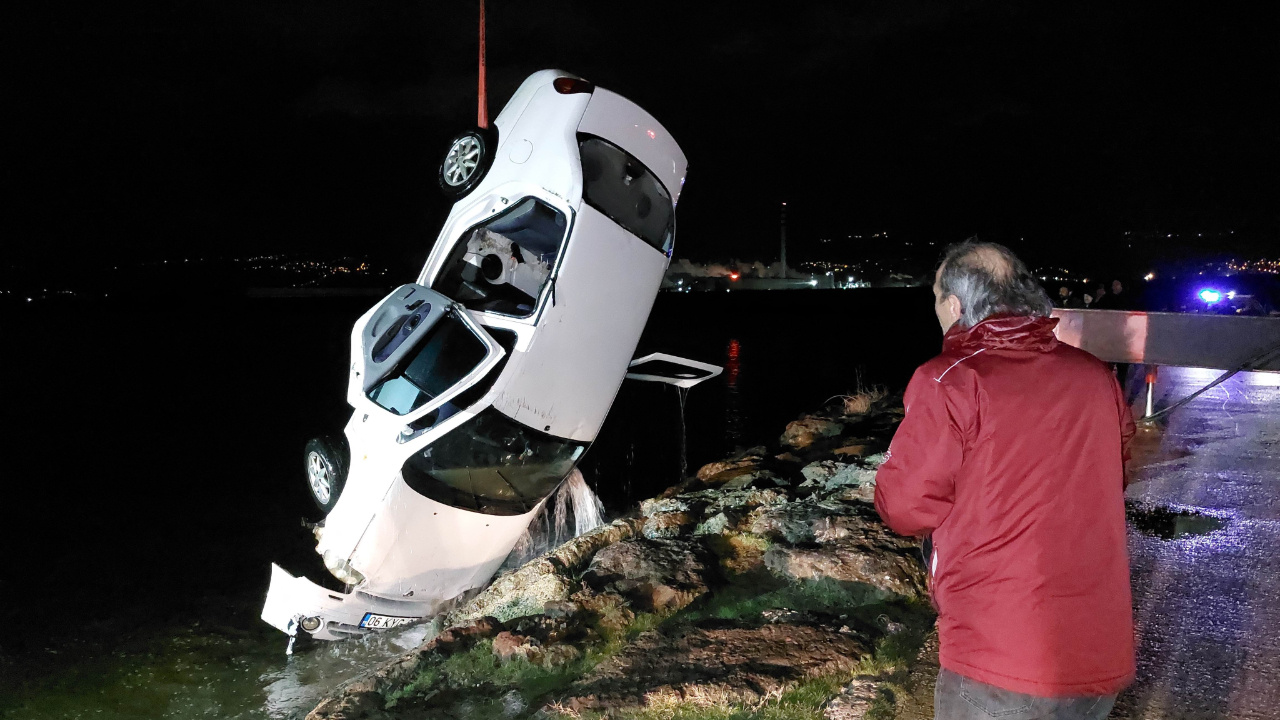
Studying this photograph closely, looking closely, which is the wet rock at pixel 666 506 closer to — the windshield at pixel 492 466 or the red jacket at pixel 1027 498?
the windshield at pixel 492 466

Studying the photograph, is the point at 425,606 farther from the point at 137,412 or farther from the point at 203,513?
the point at 137,412

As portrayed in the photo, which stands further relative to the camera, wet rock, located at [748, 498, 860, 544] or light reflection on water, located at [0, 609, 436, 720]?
light reflection on water, located at [0, 609, 436, 720]

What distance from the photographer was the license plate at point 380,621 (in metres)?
7.02

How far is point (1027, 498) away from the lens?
6.69 ft

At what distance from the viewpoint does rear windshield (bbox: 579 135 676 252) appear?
7332 mm

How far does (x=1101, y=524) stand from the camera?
6.80ft

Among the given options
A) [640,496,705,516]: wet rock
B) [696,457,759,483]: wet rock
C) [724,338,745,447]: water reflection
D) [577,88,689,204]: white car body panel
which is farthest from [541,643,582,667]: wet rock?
[724,338,745,447]: water reflection

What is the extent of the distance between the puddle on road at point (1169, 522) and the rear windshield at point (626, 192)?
4.34 m

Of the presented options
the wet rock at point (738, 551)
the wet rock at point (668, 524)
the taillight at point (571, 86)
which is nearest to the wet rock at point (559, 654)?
the wet rock at point (738, 551)

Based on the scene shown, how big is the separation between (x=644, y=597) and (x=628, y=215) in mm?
3354

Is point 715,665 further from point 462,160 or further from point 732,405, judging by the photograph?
point 732,405

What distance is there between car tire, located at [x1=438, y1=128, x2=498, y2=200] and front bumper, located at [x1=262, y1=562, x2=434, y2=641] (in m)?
3.52

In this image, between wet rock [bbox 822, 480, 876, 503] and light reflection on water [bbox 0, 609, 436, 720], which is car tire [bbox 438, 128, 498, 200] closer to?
light reflection on water [bbox 0, 609, 436, 720]

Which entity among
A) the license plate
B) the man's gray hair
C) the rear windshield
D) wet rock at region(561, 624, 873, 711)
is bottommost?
the license plate
